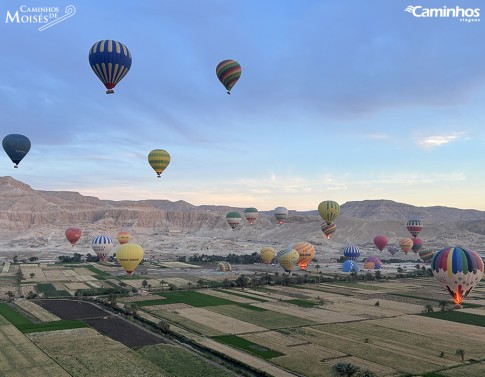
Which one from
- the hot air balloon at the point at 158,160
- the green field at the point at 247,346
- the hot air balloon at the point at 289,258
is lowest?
the green field at the point at 247,346

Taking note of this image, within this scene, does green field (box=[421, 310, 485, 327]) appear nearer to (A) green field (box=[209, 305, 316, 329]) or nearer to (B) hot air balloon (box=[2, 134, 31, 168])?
(A) green field (box=[209, 305, 316, 329])

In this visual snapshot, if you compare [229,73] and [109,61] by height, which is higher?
[229,73]

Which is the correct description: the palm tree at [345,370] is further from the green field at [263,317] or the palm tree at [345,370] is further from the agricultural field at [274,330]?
the green field at [263,317]

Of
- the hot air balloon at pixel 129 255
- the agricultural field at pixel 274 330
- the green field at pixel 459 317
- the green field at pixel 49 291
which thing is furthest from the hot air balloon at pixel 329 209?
the green field at pixel 49 291

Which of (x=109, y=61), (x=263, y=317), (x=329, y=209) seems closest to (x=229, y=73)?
(x=109, y=61)

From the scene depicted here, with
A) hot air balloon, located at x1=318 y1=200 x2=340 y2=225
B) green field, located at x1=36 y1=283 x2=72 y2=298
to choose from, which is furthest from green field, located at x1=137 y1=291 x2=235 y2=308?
hot air balloon, located at x1=318 y1=200 x2=340 y2=225

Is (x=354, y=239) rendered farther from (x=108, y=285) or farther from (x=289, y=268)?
(x=108, y=285)

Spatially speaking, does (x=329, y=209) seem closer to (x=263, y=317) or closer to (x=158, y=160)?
(x=158, y=160)
